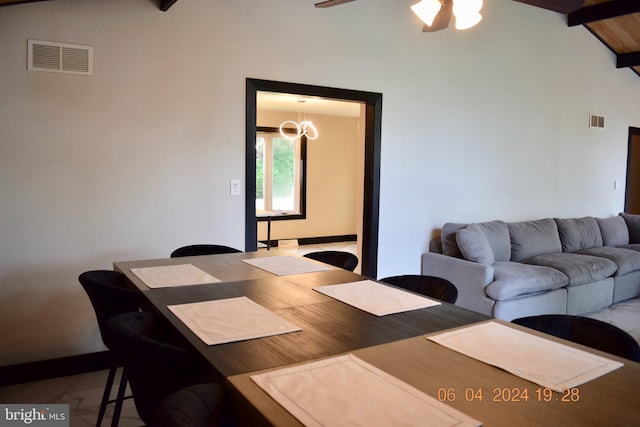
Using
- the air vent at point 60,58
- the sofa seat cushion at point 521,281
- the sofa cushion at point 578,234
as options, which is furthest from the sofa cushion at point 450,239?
the air vent at point 60,58

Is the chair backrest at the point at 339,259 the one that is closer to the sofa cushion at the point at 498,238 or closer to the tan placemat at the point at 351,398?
the tan placemat at the point at 351,398

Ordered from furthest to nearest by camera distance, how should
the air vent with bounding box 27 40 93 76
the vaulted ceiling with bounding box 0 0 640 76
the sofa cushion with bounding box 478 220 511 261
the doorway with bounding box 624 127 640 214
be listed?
the doorway with bounding box 624 127 640 214 < the vaulted ceiling with bounding box 0 0 640 76 < the sofa cushion with bounding box 478 220 511 261 < the air vent with bounding box 27 40 93 76

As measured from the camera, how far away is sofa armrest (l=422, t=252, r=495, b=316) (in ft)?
13.0

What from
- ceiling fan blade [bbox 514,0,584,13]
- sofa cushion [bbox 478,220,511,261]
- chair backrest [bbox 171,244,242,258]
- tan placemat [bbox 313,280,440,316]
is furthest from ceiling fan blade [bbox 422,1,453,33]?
sofa cushion [bbox 478,220,511,261]

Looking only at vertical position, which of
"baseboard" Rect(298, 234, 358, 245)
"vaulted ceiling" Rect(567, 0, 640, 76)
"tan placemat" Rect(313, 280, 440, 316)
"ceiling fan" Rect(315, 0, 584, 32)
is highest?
"vaulted ceiling" Rect(567, 0, 640, 76)

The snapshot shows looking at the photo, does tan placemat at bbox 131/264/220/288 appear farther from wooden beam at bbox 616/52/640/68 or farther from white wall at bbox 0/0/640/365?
wooden beam at bbox 616/52/640/68

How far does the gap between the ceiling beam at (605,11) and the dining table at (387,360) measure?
15.4 feet

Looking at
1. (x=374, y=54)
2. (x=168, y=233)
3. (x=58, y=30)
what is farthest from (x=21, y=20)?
(x=374, y=54)

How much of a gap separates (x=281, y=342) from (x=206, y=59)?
103 inches

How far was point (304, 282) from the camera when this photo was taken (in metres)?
2.20

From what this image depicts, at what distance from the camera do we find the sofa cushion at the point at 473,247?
4.19 m

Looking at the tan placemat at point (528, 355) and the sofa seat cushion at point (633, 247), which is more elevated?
the tan placemat at point (528, 355)

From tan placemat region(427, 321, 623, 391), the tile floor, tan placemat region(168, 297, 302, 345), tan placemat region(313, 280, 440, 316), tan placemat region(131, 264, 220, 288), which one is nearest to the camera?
tan placemat region(427, 321, 623, 391)

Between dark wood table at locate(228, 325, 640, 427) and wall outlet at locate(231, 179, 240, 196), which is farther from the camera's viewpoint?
wall outlet at locate(231, 179, 240, 196)
